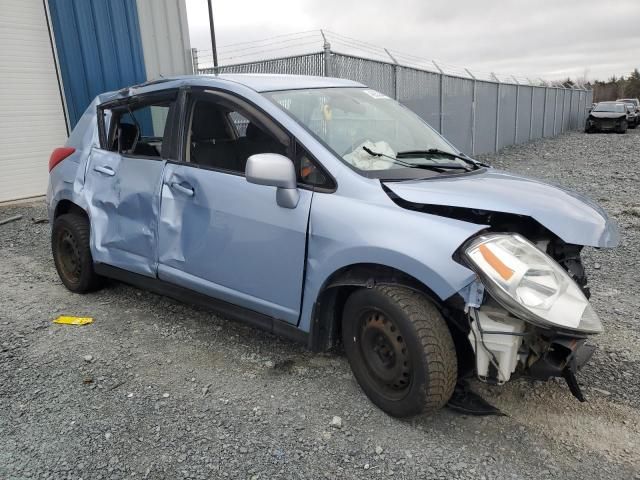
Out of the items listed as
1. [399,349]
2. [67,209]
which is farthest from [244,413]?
[67,209]

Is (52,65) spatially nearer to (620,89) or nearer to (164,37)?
(164,37)

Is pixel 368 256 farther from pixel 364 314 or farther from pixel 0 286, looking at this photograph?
pixel 0 286

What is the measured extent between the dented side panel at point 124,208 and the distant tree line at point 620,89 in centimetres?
5915

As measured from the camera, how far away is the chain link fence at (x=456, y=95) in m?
9.49

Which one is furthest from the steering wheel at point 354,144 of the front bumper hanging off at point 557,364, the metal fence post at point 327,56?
the metal fence post at point 327,56

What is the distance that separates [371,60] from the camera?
10.2 metres

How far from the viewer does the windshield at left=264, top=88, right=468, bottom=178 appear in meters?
2.97

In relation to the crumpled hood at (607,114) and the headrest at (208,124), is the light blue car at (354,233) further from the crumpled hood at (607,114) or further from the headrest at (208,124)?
the crumpled hood at (607,114)

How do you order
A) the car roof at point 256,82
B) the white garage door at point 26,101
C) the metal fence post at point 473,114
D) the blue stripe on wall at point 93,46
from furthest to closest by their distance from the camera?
the metal fence post at point 473,114 < the blue stripe on wall at point 93,46 < the white garage door at point 26,101 < the car roof at point 256,82

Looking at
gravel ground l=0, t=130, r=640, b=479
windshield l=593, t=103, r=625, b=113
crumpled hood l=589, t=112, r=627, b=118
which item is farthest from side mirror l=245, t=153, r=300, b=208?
windshield l=593, t=103, r=625, b=113

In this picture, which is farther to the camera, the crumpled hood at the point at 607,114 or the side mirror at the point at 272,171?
the crumpled hood at the point at 607,114

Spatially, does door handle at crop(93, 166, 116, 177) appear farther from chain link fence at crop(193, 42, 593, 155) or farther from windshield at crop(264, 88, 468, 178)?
chain link fence at crop(193, 42, 593, 155)

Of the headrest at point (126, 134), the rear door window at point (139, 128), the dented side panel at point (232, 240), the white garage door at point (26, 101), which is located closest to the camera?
the dented side panel at point (232, 240)

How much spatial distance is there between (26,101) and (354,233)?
8288 millimetres
